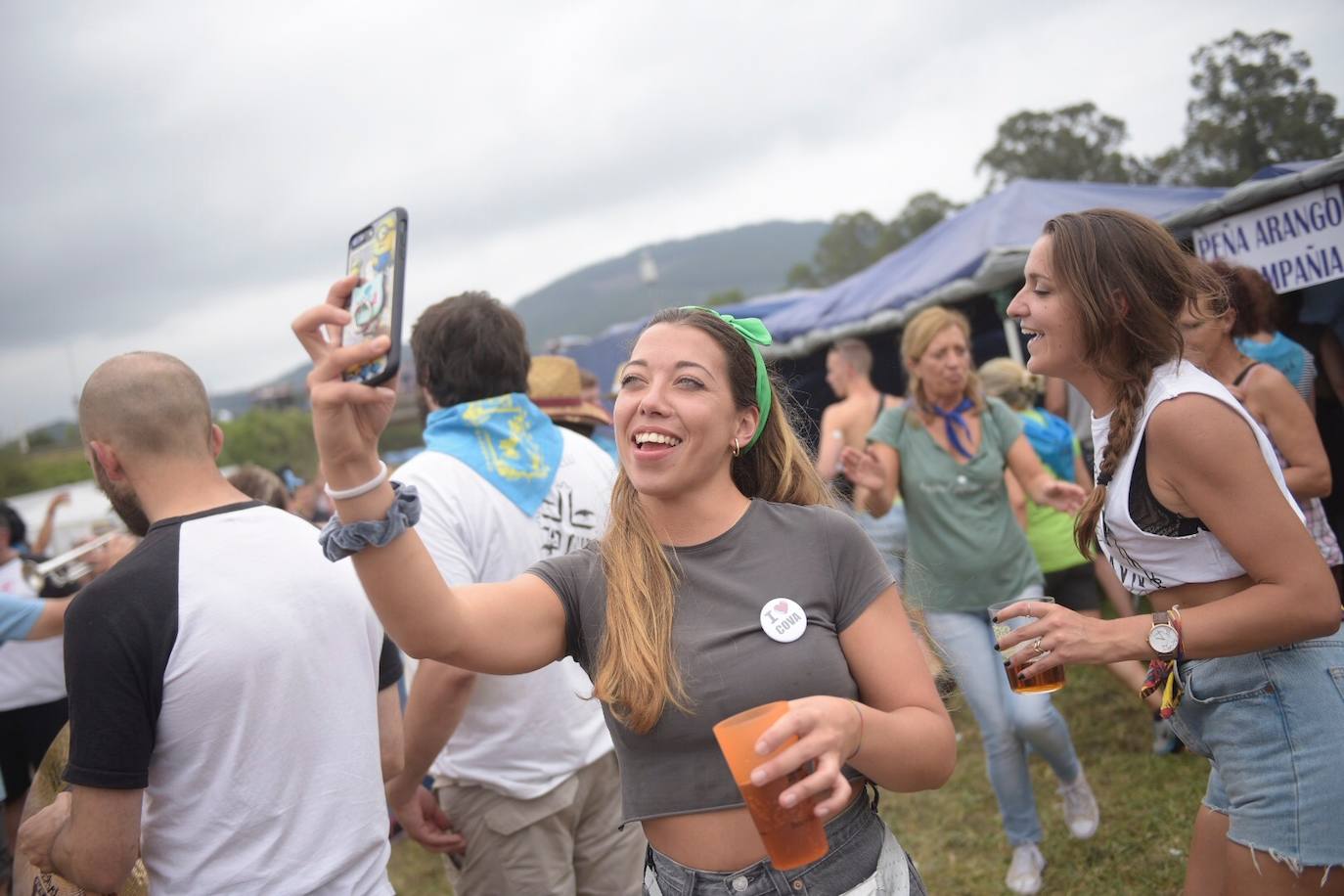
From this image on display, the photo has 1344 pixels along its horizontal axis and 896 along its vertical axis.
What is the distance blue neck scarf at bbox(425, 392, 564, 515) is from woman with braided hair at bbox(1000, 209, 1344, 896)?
144cm

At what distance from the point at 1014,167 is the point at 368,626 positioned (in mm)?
33980

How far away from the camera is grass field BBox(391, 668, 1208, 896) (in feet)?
13.3

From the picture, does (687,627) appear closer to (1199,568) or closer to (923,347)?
(1199,568)

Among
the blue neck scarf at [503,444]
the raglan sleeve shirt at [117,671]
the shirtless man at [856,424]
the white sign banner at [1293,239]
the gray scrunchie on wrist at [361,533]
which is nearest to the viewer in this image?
the gray scrunchie on wrist at [361,533]

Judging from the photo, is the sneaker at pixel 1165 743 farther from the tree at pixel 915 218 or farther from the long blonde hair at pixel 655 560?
the tree at pixel 915 218

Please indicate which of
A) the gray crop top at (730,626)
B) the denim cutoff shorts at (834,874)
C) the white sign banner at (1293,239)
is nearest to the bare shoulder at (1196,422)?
the gray crop top at (730,626)

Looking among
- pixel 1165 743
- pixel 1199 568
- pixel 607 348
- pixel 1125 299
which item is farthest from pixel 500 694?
→ pixel 607 348

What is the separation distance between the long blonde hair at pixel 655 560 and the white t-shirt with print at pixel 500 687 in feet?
2.65

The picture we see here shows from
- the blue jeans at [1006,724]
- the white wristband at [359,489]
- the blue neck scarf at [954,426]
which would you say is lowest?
the blue jeans at [1006,724]

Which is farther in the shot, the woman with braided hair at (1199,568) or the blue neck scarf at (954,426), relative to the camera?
the blue neck scarf at (954,426)

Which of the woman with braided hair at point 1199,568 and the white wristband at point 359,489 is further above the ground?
the white wristband at point 359,489

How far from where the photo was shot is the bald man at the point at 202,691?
6.10 feet

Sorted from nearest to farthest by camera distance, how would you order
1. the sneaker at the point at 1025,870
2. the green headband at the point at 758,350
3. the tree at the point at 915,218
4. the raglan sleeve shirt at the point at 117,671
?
1. the raglan sleeve shirt at the point at 117,671
2. the green headband at the point at 758,350
3. the sneaker at the point at 1025,870
4. the tree at the point at 915,218

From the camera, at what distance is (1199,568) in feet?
6.73
